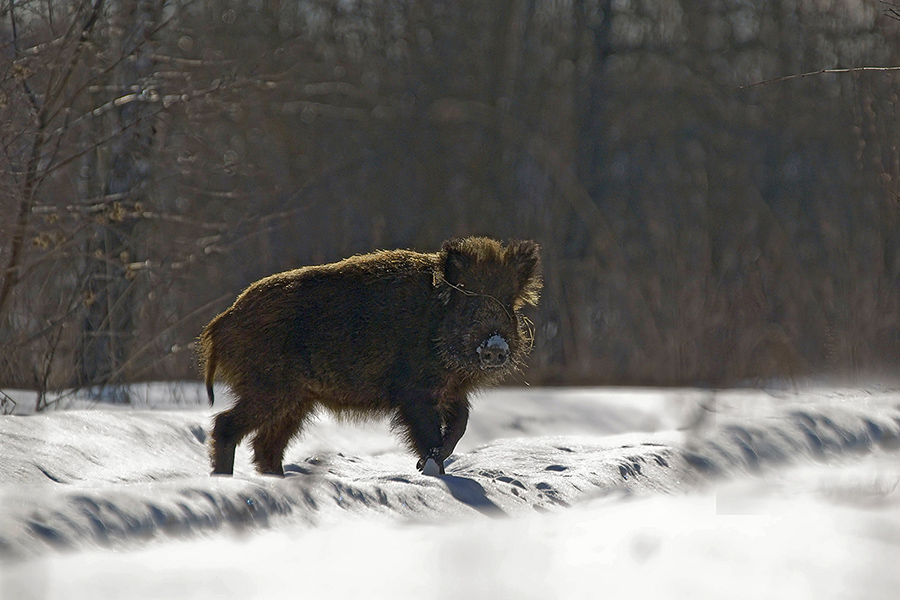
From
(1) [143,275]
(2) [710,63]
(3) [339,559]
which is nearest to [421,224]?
(2) [710,63]


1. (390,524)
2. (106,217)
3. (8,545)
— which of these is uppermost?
(106,217)

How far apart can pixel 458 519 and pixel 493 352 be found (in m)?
1.80

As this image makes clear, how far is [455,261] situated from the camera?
19.9ft

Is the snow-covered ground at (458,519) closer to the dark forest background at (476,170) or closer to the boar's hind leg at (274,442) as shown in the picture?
the boar's hind leg at (274,442)

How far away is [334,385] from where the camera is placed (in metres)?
5.94

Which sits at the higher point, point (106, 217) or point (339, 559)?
point (106, 217)

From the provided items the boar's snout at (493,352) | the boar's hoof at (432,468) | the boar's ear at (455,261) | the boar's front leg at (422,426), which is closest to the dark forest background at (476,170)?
the boar's snout at (493,352)

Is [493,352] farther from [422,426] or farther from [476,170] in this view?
[476,170]

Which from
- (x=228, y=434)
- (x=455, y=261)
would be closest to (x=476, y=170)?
(x=455, y=261)

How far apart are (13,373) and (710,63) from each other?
46.4ft

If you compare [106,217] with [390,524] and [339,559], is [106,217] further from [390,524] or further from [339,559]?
[339,559]

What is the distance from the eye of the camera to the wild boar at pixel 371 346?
5762 millimetres

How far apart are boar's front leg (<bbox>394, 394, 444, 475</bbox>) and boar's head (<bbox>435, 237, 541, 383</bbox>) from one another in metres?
0.27

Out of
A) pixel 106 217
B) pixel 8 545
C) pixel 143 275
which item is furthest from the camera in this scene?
pixel 143 275
